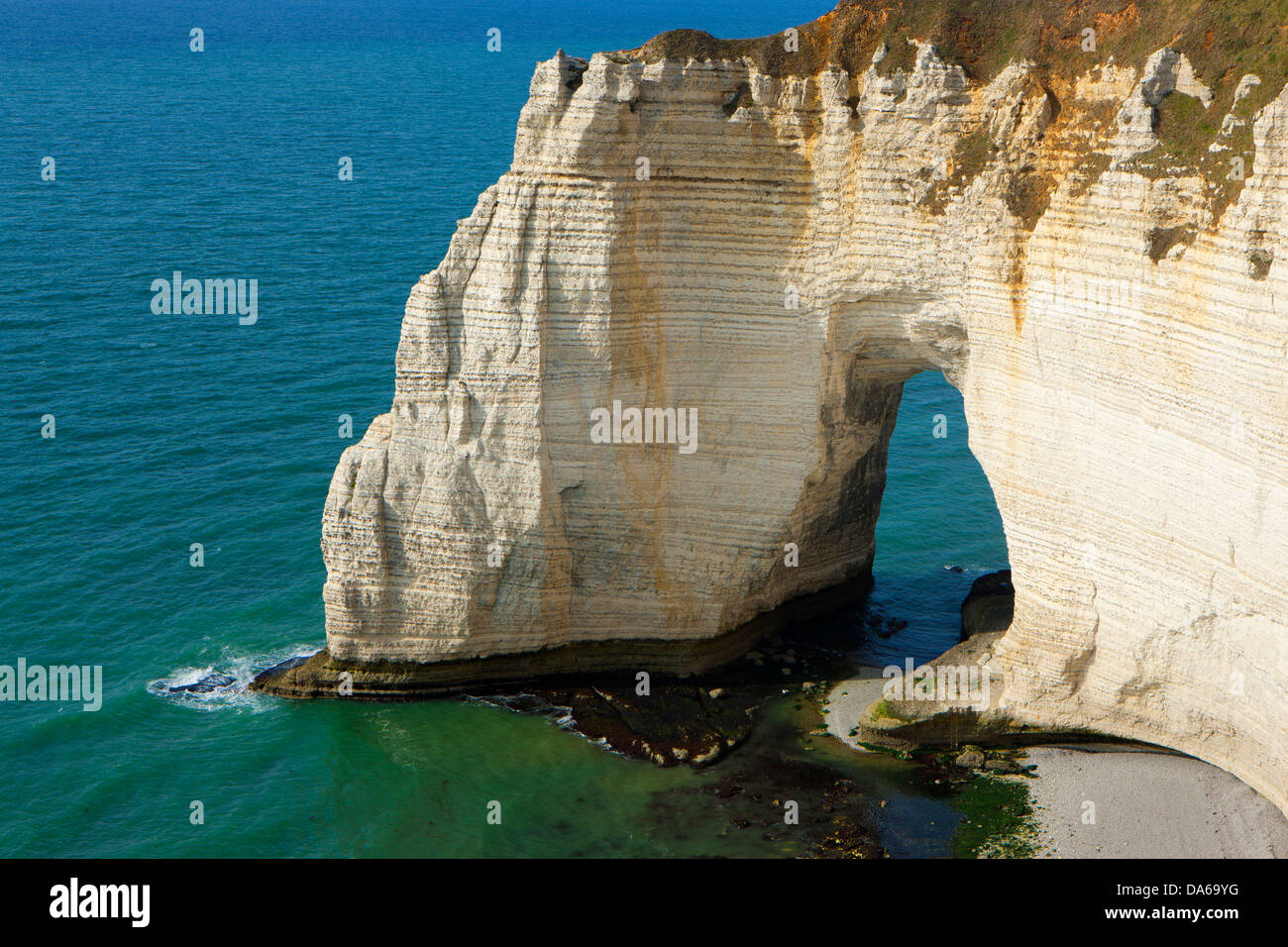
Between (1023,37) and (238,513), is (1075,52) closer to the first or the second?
(1023,37)

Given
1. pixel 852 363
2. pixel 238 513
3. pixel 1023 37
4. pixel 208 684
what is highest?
pixel 1023 37

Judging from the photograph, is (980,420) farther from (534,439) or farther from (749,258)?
(534,439)

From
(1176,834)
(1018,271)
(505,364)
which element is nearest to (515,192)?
(505,364)

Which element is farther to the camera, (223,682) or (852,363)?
(223,682)

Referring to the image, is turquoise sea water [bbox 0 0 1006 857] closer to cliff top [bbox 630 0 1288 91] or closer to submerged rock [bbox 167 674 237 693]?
submerged rock [bbox 167 674 237 693]

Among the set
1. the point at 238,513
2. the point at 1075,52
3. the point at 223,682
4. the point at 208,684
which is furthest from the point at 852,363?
the point at 238,513

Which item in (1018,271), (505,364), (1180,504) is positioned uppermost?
(1018,271)

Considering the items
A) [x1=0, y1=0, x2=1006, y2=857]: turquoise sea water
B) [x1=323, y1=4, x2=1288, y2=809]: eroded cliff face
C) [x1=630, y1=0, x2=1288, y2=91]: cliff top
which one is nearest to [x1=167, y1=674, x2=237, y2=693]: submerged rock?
[x1=0, y1=0, x2=1006, y2=857]: turquoise sea water
